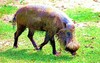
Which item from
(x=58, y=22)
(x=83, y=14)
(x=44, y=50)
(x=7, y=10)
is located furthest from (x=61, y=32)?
(x=7, y=10)

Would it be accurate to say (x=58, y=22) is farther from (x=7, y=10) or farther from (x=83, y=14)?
(x=7, y=10)

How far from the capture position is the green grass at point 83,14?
14945 mm

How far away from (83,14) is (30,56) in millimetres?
5245

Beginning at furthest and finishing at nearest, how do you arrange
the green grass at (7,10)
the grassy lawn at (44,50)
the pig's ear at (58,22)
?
the green grass at (7,10) < the pig's ear at (58,22) < the grassy lawn at (44,50)

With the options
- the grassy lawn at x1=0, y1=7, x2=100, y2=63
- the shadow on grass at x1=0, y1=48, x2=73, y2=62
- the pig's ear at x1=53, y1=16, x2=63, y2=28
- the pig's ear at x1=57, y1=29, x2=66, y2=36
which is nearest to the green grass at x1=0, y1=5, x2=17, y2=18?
the grassy lawn at x1=0, y1=7, x2=100, y2=63

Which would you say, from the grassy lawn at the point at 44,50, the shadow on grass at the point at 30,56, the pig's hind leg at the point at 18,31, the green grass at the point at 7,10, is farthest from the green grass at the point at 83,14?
the shadow on grass at the point at 30,56

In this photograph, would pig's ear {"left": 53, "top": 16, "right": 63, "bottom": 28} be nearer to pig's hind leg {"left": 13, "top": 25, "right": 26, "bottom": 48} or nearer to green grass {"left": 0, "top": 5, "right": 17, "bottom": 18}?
pig's hind leg {"left": 13, "top": 25, "right": 26, "bottom": 48}

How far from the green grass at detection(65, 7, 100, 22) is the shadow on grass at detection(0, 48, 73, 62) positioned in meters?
4.10

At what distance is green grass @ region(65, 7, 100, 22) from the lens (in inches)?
588

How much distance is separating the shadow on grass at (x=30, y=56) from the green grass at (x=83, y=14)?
13.5 ft

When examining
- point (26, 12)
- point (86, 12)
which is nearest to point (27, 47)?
point (26, 12)

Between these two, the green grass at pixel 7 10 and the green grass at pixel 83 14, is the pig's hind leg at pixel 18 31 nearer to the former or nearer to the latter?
the green grass at pixel 83 14

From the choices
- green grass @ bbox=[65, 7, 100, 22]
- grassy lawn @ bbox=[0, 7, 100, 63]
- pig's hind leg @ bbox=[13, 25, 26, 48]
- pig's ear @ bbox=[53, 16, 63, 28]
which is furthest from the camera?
green grass @ bbox=[65, 7, 100, 22]

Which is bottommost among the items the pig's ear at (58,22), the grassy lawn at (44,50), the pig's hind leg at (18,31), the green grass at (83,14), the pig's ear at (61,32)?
the green grass at (83,14)
